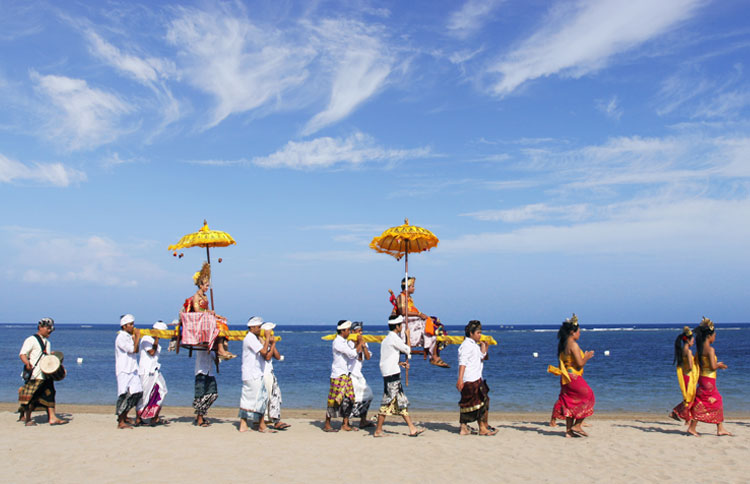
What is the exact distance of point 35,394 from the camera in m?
9.63

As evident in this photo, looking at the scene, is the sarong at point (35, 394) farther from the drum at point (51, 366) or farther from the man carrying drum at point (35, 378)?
the drum at point (51, 366)

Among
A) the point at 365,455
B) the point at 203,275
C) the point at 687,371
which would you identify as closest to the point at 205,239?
the point at 203,275

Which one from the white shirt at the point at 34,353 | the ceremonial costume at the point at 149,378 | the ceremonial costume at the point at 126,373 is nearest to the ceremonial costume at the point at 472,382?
the ceremonial costume at the point at 149,378

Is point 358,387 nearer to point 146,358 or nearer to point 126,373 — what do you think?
point 146,358

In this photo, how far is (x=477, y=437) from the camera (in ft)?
28.8

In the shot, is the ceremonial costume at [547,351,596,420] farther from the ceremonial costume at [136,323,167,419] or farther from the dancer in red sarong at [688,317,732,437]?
the ceremonial costume at [136,323,167,419]

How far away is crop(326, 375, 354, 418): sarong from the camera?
9117mm

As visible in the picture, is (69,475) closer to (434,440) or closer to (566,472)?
(434,440)

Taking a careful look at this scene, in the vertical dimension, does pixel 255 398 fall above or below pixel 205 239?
below

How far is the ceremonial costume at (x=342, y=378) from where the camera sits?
29.8 feet

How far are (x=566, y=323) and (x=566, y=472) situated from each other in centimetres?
262

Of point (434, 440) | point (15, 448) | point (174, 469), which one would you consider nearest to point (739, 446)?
point (434, 440)

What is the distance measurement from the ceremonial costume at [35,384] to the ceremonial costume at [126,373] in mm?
1546

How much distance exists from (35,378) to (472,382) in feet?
25.0
